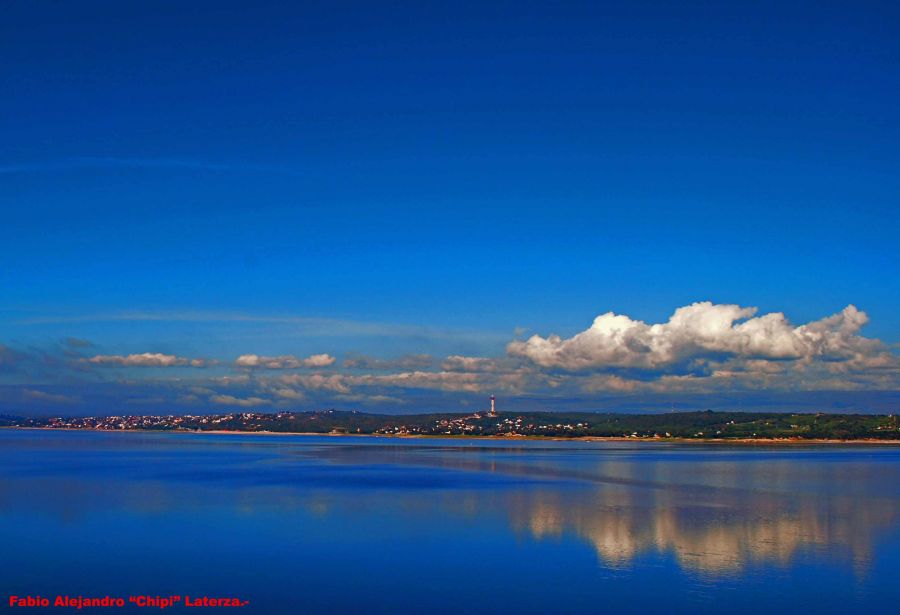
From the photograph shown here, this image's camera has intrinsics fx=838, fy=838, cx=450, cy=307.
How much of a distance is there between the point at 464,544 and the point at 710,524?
522 inches

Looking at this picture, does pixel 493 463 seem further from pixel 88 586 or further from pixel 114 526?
pixel 88 586

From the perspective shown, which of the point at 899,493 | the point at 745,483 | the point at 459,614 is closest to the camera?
the point at 459,614

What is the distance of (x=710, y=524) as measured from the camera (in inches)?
1645

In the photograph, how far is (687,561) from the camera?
106ft

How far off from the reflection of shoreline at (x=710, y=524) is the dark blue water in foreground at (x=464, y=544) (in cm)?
15

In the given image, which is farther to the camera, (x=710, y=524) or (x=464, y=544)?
(x=710, y=524)

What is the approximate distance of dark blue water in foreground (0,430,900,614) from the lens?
27438 mm

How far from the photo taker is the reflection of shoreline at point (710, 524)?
33.9 metres

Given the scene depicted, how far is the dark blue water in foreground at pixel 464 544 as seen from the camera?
27438mm

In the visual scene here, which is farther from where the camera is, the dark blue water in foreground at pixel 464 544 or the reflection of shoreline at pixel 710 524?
the reflection of shoreline at pixel 710 524

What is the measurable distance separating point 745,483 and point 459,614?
4869 cm

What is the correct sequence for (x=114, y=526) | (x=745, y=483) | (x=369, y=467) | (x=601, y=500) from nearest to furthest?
1. (x=114, y=526)
2. (x=601, y=500)
3. (x=745, y=483)
4. (x=369, y=467)

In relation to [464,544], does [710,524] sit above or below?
above

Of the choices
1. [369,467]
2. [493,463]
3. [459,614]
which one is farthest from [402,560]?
[493,463]
